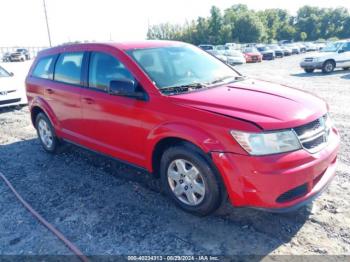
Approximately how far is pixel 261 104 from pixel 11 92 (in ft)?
26.5

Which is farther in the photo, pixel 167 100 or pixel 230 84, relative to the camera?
pixel 230 84

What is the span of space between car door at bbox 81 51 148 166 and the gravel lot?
0.50m

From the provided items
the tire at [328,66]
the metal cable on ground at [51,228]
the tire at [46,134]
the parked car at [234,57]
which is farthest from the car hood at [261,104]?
the parked car at [234,57]

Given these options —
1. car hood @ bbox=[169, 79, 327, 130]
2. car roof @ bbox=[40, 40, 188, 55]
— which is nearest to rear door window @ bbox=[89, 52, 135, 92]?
car roof @ bbox=[40, 40, 188, 55]

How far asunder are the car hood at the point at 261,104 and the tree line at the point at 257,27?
6152 cm

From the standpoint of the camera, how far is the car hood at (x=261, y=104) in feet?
9.01

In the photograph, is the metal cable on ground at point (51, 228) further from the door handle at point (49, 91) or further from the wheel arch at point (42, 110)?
the door handle at point (49, 91)

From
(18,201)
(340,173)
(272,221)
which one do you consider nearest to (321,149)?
(272,221)

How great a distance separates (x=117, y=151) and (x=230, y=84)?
161cm

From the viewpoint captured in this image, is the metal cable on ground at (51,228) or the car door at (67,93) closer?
the metal cable on ground at (51,228)

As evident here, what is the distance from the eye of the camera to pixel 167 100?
3.20m

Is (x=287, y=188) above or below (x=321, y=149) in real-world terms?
below

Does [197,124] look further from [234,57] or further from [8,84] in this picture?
[234,57]

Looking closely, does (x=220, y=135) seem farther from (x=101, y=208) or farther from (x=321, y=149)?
(x=101, y=208)
